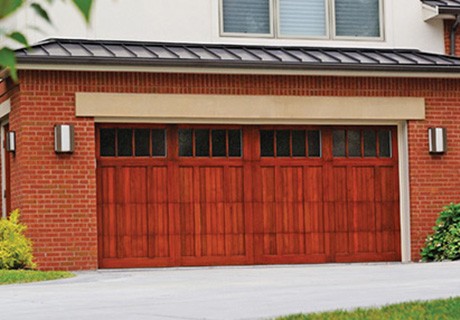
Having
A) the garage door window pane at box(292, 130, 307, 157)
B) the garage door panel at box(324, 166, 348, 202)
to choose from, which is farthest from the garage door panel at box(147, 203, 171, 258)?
the garage door panel at box(324, 166, 348, 202)

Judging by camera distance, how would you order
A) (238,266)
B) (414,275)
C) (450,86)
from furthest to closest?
(450,86) → (238,266) → (414,275)

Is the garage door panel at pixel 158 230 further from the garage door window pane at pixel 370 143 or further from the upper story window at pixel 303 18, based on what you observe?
the garage door window pane at pixel 370 143

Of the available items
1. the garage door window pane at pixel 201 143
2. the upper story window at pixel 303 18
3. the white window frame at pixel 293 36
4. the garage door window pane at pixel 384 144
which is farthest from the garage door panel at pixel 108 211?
the garage door window pane at pixel 384 144

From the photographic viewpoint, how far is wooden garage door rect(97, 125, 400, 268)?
1695 cm

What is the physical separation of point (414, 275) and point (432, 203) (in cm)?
555

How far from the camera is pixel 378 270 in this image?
14602mm

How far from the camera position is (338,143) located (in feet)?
59.3

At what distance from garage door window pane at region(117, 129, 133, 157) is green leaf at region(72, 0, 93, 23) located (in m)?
15.5

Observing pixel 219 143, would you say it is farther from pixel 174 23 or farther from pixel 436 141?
pixel 436 141

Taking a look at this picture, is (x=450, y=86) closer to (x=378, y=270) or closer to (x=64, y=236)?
(x=378, y=270)

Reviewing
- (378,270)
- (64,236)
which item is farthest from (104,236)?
(378,270)

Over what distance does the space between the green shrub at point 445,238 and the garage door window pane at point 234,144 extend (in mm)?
3841

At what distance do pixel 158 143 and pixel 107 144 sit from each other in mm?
911

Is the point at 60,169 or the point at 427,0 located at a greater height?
the point at 427,0
